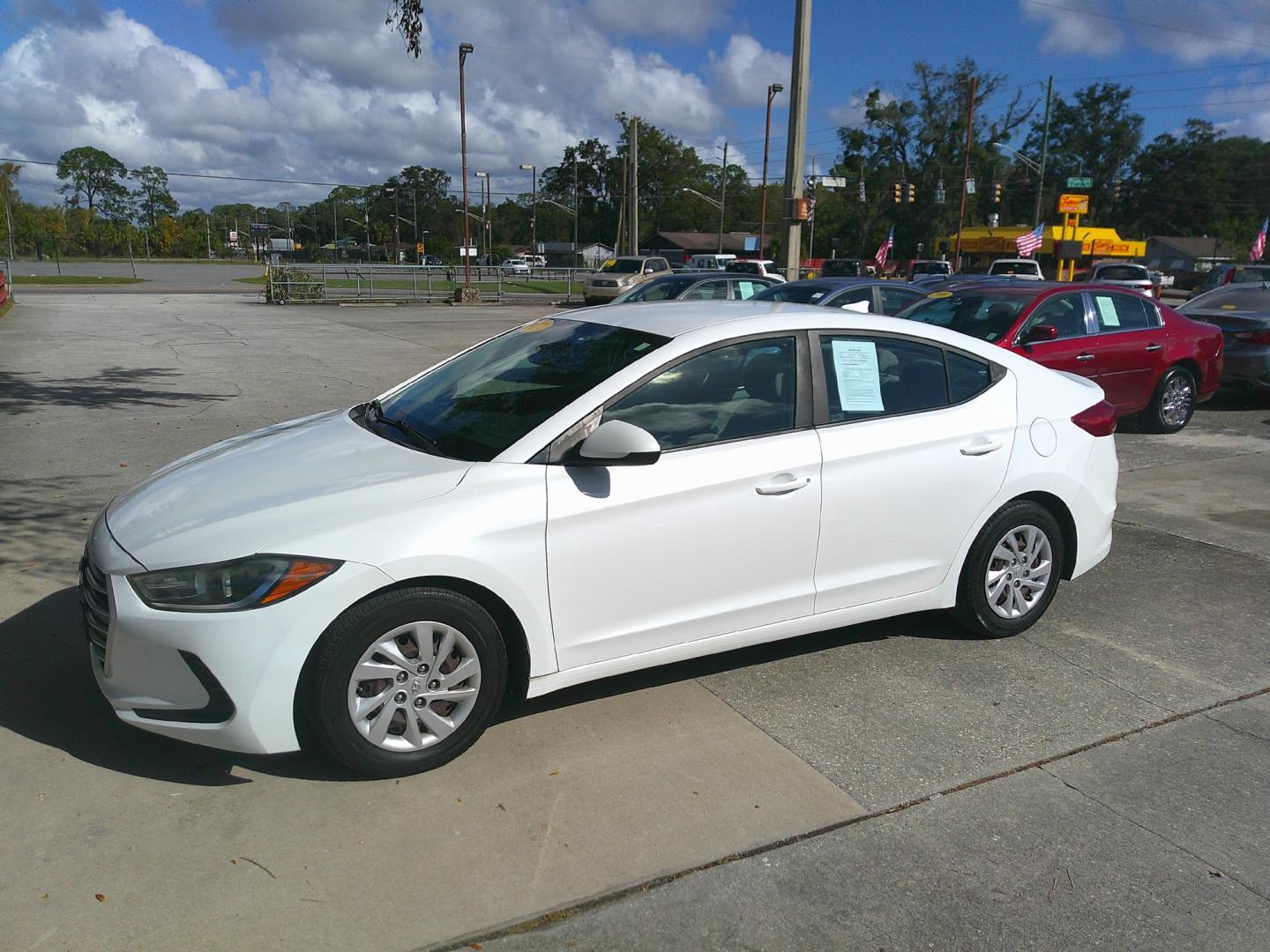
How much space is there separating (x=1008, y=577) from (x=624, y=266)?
31906 mm

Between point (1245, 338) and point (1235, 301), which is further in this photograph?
point (1235, 301)

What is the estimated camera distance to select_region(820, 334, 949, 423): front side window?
14.0ft

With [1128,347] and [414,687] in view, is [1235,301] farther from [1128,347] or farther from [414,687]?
Answer: [414,687]

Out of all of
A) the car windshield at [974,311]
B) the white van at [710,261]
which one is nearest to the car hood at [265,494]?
the car windshield at [974,311]

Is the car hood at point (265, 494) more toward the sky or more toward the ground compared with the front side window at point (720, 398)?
more toward the ground

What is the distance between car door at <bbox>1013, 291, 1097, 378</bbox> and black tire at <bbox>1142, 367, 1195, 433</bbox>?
1129 millimetres

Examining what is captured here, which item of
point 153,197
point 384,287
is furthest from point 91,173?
point 384,287

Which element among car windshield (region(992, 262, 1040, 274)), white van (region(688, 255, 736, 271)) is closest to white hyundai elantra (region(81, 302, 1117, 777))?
car windshield (region(992, 262, 1040, 274))

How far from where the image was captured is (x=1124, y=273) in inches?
1201

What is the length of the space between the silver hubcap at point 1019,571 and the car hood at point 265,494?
8.59ft

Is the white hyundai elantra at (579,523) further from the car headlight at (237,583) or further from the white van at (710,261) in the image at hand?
the white van at (710,261)

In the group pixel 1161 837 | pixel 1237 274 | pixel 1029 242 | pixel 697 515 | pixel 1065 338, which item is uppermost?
pixel 1029 242

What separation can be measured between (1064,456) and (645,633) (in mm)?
2360

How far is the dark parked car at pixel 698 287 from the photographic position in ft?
51.9
